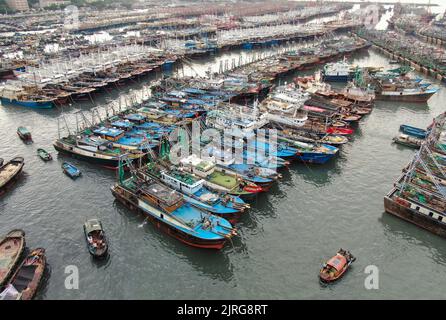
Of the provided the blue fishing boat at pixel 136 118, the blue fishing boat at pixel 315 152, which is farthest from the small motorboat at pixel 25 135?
the blue fishing boat at pixel 315 152

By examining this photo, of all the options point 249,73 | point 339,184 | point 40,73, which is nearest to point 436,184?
point 339,184

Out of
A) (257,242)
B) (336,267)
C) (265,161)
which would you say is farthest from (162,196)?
(336,267)

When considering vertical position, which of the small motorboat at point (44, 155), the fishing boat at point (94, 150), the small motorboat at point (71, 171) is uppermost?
the fishing boat at point (94, 150)

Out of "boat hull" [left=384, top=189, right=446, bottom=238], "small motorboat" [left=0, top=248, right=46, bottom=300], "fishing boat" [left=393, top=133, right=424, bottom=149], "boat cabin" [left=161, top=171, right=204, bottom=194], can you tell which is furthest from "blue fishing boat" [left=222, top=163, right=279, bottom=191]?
"fishing boat" [left=393, top=133, right=424, bottom=149]

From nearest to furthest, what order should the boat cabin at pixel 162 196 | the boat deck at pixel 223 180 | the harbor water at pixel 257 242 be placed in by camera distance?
1. the harbor water at pixel 257 242
2. the boat cabin at pixel 162 196
3. the boat deck at pixel 223 180

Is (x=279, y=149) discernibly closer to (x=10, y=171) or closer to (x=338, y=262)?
(x=338, y=262)

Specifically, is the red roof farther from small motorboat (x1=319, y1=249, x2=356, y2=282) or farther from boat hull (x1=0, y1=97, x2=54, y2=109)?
boat hull (x1=0, y1=97, x2=54, y2=109)

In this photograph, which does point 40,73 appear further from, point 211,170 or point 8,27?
point 8,27

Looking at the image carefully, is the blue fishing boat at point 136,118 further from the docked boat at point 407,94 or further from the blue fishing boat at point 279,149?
the docked boat at point 407,94
